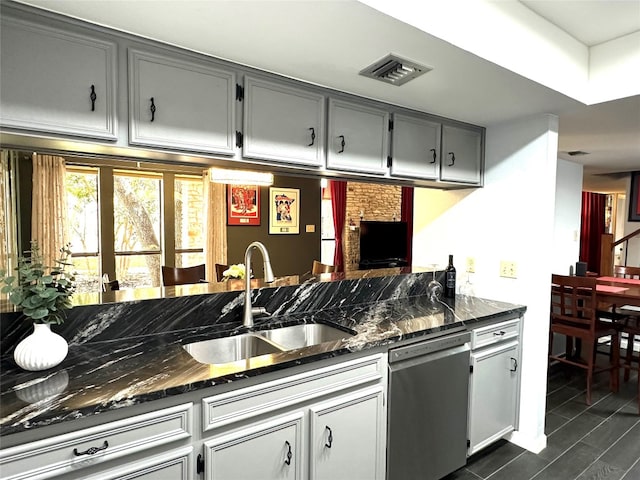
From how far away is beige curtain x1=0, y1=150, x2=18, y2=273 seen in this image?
285cm

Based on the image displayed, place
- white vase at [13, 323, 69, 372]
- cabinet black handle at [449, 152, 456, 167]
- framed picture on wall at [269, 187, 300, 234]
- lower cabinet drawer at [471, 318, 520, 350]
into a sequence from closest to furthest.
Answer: white vase at [13, 323, 69, 372] < lower cabinet drawer at [471, 318, 520, 350] < cabinet black handle at [449, 152, 456, 167] < framed picture on wall at [269, 187, 300, 234]

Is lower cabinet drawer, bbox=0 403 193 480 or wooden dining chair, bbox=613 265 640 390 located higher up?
lower cabinet drawer, bbox=0 403 193 480

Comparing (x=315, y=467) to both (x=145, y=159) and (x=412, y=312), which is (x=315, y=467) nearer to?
(x=412, y=312)

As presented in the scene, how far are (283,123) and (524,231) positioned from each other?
1815 millimetres

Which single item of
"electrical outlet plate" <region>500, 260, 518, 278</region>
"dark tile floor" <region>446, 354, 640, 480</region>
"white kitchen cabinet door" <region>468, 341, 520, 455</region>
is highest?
"electrical outlet plate" <region>500, 260, 518, 278</region>

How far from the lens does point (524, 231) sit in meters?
2.62

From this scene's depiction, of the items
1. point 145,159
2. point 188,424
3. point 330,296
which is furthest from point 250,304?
point 145,159

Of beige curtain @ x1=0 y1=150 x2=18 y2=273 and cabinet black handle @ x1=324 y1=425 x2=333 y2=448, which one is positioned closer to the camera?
cabinet black handle @ x1=324 y1=425 x2=333 y2=448

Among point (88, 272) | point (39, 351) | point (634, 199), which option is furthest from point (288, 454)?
point (634, 199)

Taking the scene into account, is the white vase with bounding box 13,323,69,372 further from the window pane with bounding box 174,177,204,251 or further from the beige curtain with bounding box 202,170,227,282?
the window pane with bounding box 174,177,204,251

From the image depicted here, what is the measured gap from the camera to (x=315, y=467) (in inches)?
64.2

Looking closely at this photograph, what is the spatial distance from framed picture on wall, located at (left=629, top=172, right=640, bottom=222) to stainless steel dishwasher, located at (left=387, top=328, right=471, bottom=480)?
4923 millimetres

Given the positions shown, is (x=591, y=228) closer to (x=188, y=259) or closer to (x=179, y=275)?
(x=188, y=259)

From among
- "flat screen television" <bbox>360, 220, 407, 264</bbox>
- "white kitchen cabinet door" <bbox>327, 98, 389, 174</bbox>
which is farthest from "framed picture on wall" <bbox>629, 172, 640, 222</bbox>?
"white kitchen cabinet door" <bbox>327, 98, 389, 174</bbox>
